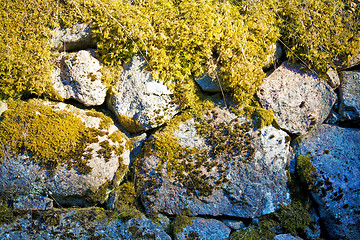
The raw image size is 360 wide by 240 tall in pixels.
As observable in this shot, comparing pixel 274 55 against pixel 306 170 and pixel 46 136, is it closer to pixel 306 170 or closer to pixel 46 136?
pixel 306 170

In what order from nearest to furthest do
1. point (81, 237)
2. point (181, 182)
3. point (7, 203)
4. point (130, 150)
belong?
point (81, 237) → point (7, 203) → point (181, 182) → point (130, 150)

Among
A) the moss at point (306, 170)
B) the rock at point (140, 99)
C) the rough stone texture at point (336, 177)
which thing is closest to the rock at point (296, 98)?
the rough stone texture at point (336, 177)

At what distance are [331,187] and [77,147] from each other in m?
2.99

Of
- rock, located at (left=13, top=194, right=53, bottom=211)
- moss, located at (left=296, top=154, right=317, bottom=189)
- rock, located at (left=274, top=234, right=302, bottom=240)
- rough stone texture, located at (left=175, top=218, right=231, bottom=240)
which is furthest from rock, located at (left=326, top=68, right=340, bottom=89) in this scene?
rock, located at (left=13, top=194, right=53, bottom=211)

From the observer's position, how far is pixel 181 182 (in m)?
3.11

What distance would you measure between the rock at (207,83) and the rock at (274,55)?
0.76 metres

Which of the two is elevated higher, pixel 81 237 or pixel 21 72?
pixel 21 72

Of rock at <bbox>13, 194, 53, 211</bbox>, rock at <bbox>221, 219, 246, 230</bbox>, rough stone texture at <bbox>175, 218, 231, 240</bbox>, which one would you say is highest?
rock at <bbox>13, 194, 53, 211</bbox>

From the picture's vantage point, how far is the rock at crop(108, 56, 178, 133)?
127 inches

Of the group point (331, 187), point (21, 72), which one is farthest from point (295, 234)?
point (21, 72)

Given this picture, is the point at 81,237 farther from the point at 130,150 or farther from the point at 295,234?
the point at 295,234

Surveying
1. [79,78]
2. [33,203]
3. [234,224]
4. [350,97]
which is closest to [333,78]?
[350,97]

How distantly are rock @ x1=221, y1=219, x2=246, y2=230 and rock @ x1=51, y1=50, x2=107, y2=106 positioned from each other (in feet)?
6.99

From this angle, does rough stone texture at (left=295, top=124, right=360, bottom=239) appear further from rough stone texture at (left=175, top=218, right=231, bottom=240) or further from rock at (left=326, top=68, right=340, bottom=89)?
rough stone texture at (left=175, top=218, right=231, bottom=240)
